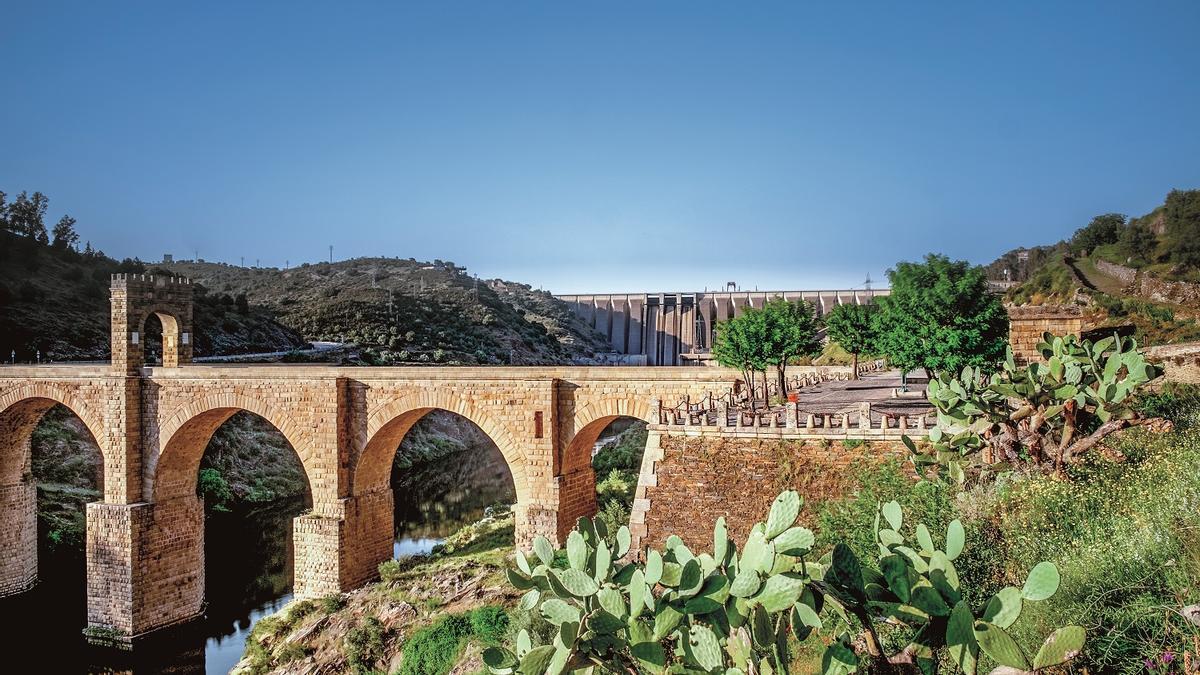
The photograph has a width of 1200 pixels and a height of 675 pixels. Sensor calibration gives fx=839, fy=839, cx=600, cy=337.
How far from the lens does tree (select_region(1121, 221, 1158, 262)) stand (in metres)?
38.8

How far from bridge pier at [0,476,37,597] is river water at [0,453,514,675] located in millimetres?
423

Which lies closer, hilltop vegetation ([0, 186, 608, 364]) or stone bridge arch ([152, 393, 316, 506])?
stone bridge arch ([152, 393, 316, 506])

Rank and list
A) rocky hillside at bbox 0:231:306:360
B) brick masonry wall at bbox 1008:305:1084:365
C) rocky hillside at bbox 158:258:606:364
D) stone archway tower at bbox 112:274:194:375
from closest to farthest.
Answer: brick masonry wall at bbox 1008:305:1084:365
stone archway tower at bbox 112:274:194:375
rocky hillside at bbox 0:231:306:360
rocky hillside at bbox 158:258:606:364

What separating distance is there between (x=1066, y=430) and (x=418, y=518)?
26066 millimetres

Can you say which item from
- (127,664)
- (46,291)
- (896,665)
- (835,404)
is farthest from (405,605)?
(46,291)

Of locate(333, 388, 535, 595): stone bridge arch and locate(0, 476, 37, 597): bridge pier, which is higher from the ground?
locate(333, 388, 535, 595): stone bridge arch

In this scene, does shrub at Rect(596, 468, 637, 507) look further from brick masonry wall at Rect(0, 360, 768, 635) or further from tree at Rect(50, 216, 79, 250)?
tree at Rect(50, 216, 79, 250)

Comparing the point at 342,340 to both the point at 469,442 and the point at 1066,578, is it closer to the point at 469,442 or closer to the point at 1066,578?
the point at 469,442

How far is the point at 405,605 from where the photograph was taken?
59.1 ft

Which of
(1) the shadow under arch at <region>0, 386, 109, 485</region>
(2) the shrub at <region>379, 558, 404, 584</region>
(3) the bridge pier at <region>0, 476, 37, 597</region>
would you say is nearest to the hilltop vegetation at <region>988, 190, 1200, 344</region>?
(2) the shrub at <region>379, 558, 404, 584</region>

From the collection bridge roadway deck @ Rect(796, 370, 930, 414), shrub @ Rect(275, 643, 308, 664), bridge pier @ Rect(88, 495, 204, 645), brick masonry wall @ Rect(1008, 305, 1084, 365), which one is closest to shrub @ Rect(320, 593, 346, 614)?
shrub @ Rect(275, 643, 308, 664)

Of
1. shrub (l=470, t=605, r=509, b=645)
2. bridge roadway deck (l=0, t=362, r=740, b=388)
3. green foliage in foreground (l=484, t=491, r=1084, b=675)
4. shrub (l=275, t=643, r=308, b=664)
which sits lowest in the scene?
shrub (l=275, t=643, r=308, b=664)

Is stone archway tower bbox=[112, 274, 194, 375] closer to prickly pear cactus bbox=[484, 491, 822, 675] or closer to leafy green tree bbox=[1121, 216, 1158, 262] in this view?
prickly pear cactus bbox=[484, 491, 822, 675]

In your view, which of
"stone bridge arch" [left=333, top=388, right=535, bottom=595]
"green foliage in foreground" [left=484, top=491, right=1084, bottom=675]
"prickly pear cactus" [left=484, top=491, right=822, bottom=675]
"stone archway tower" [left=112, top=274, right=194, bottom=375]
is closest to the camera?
"green foliage in foreground" [left=484, top=491, right=1084, bottom=675]
